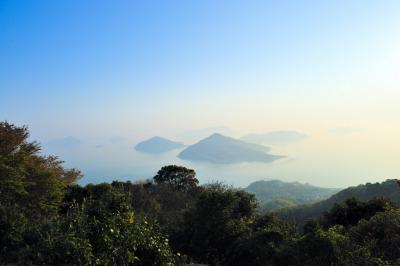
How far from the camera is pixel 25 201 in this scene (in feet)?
83.8

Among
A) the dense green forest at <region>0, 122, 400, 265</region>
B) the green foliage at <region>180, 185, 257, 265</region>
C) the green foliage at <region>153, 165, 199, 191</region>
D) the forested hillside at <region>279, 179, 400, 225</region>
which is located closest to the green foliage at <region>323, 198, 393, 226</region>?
the dense green forest at <region>0, 122, 400, 265</region>

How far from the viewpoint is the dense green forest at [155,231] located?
9.32m

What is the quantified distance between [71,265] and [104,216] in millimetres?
2022

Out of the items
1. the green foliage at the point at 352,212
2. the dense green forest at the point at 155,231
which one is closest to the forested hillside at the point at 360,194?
the green foliage at the point at 352,212

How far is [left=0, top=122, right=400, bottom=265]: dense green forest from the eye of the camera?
932 centimetres

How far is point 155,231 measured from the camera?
37.8 ft

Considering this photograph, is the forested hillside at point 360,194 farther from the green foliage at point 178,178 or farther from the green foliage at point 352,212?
the green foliage at point 352,212

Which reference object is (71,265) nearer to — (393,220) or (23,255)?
(23,255)

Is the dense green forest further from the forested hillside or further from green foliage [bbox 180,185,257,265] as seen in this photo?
the forested hillside

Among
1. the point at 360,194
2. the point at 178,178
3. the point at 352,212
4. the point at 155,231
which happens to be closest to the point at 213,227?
the point at 352,212

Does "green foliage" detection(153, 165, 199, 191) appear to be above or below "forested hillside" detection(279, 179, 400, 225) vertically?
above

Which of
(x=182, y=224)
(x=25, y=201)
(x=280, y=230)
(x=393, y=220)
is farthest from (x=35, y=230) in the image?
(x=25, y=201)

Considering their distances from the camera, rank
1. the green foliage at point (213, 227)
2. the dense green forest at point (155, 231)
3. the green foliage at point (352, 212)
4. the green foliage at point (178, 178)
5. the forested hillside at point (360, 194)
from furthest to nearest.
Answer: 1. the forested hillside at point (360, 194)
2. the green foliage at point (178, 178)
3. the green foliage at point (352, 212)
4. the green foliage at point (213, 227)
5. the dense green forest at point (155, 231)

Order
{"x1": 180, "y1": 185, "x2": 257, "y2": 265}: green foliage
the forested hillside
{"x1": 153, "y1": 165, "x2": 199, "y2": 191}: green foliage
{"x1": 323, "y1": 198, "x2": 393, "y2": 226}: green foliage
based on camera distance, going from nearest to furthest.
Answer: {"x1": 180, "y1": 185, "x2": 257, "y2": 265}: green foliage
{"x1": 323, "y1": 198, "x2": 393, "y2": 226}: green foliage
{"x1": 153, "y1": 165, "x2": 199, "y2": 191}: green foliage
the forested hillside
